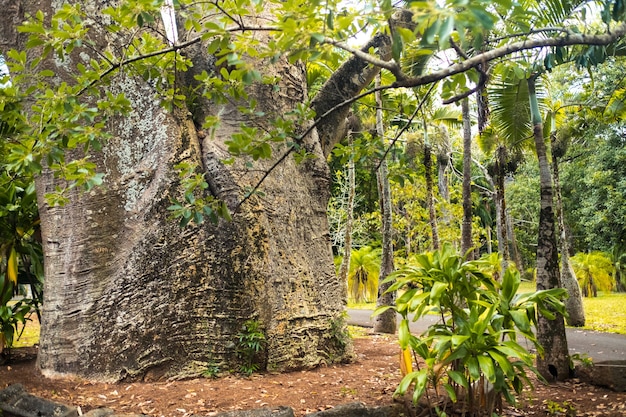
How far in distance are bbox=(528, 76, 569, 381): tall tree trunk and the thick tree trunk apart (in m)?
1.97

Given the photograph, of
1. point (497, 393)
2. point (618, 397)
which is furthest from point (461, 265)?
point (618, 397)

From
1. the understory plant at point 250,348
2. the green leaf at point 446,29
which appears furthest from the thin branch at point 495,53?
the understory plant at point 250,348

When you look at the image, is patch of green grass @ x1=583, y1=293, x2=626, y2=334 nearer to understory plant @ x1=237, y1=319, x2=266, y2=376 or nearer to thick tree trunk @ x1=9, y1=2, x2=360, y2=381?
thick tree trunk @ x1=9, y1=2, x2=360, y2=381

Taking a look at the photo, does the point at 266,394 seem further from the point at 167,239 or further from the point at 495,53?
the point at 495,53

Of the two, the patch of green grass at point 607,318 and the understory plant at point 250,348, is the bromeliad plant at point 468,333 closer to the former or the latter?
the understory plant at point 250,348

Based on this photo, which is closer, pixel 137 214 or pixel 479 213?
pixel 137 214

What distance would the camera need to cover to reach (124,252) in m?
4.96

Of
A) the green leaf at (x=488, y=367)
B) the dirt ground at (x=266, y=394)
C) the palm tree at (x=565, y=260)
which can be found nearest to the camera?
the green leaf at (x=488, y=367)

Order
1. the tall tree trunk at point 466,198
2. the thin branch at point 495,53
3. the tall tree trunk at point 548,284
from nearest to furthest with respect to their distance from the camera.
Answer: the thin branch at point 495,53
the tall tree trunk at point 548,284
the tall tree trunk at point 466,198

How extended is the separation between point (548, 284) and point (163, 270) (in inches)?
148

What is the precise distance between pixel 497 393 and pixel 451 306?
68 centimetres

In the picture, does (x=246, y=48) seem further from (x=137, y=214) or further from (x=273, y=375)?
(x=273, y=375)

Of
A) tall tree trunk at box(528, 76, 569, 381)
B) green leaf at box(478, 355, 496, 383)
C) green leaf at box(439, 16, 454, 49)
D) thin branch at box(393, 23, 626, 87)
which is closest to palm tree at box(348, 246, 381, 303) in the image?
tall tree trunk at box(528, 76, 569, 381)

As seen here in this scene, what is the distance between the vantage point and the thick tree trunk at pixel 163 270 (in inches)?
187
